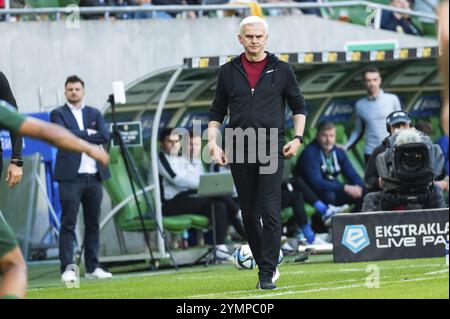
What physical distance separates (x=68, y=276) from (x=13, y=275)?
7.17m

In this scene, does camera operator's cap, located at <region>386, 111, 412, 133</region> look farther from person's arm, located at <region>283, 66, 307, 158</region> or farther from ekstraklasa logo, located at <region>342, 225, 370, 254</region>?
person's arm, located at <region>283, 66, 307, 158</region>

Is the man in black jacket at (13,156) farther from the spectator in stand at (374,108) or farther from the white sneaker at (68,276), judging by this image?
the spectator in stand at (374,108)

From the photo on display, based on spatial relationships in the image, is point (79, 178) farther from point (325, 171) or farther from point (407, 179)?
point (325, 171)

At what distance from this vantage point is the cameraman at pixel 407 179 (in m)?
15.8

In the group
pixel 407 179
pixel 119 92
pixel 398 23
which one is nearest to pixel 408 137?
pixel 407 179

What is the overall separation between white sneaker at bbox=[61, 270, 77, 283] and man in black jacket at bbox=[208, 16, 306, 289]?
4.03m

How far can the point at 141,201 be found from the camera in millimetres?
18922

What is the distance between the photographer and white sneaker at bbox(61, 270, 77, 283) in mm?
16041

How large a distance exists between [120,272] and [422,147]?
4682mm

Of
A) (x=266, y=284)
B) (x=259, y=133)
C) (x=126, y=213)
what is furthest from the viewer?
(x=126, y=213)

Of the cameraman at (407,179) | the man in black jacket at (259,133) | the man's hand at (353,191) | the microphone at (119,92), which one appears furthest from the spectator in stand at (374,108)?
the man in black jacket at (259,133)

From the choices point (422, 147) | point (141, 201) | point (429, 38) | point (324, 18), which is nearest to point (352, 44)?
point (324, 18)

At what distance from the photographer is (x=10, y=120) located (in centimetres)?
815
